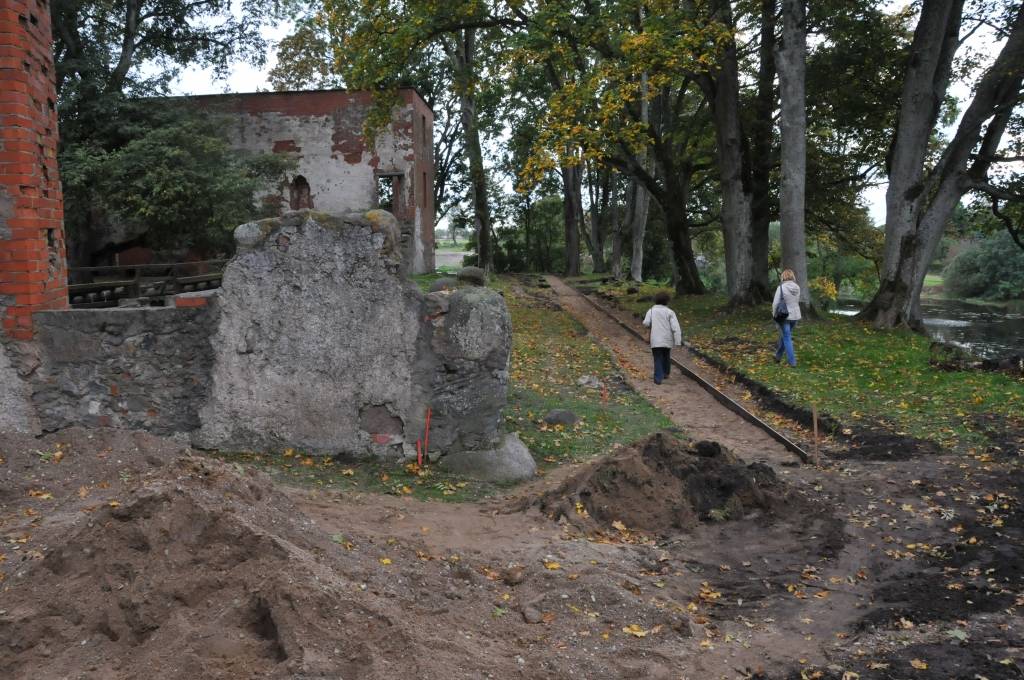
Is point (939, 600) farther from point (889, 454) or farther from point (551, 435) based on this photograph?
point (551, 435)

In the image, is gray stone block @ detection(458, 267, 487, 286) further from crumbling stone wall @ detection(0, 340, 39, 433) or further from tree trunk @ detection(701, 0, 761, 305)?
tree trunk @ detection(701, 0, 761, 305)

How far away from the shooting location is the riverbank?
35.6 feet

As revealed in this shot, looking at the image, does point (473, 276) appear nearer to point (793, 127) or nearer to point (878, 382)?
point (878, 382)

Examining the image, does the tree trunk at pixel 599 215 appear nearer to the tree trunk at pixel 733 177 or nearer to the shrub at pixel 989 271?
the tree trunk at pixel 733 177

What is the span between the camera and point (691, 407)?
1323 centimetres

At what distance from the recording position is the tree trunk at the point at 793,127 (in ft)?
62.8

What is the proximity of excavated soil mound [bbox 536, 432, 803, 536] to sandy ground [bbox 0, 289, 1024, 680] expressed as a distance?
0.8 inches

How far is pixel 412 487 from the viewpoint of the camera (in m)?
8.48

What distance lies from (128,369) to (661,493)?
5.65 m

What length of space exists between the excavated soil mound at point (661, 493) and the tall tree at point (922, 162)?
43.2 ft

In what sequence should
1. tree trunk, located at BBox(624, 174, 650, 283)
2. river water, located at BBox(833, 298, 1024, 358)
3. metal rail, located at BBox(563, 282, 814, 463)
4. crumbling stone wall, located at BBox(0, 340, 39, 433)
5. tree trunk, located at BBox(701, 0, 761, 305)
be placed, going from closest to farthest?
1. crumbling stone wall, located at BBox(0, 340, 39, 433)
2. metal rail, located at BBox(563, 282, 814, 463)
3. tree trunk, located at BBox(701, 0, 761, 305)
4. river water, located at BBox(833, 298, 1024, 358)
5. tree trunk, located at BBox(624, 174, 650, 283)

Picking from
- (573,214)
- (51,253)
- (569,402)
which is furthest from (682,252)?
(51,253)

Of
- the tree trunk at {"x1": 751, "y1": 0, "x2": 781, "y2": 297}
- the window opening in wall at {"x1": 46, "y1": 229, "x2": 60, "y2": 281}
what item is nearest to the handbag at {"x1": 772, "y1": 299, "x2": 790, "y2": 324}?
the tree trunk at {"x1": 751, "y1": 0, "x2": 781, "y2": 297}

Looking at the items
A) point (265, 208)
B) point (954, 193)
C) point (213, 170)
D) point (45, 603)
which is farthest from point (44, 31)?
point (265, 208)
